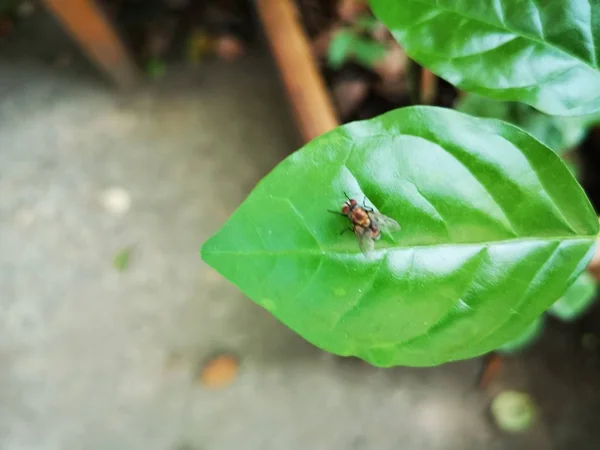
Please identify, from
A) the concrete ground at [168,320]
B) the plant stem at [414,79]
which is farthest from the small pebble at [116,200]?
the plant stem at [414,79]

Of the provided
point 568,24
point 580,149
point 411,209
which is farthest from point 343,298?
point 580,149

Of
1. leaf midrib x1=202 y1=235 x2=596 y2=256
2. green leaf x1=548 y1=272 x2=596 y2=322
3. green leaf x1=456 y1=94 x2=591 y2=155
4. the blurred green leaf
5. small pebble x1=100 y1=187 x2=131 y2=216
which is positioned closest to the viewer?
leaf midrib x1=202 y1=235 x2=596 y2=256

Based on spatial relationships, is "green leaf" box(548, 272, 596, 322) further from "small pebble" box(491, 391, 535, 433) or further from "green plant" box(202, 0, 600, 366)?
"green plant" box(202, 0, 600, 366)

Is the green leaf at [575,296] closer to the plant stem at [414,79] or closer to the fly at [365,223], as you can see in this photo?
the plant stem at [414,79]

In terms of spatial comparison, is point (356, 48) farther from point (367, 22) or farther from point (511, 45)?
point (511, 45)

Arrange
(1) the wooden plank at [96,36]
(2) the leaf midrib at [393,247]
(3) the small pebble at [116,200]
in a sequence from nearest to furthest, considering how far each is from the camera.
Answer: (2) the leaf midrib at [393,247]
(1) the wooden plank at [96,36]
(3) the small pebble at [116,200]

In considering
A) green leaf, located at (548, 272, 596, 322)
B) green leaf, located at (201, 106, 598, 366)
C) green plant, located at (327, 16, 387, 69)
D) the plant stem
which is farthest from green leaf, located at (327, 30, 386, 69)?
green leaf, located at (201, 106, 598, 366)
